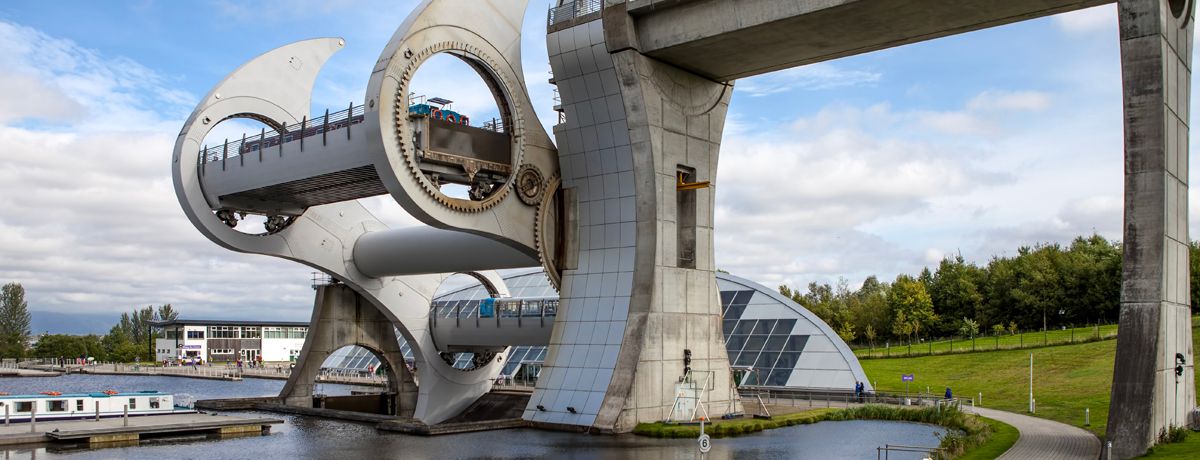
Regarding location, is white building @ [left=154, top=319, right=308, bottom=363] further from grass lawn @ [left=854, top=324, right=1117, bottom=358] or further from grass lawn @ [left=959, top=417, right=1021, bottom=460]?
grass lawn @ [left=959, top=417, right=1021, bottom=460]

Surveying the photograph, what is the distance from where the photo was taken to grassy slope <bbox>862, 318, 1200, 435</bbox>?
153 feet

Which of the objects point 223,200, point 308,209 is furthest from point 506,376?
point 223,200

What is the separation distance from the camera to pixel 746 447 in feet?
107

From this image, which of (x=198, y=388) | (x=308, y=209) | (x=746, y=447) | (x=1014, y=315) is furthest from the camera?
(x=1014, y=315)

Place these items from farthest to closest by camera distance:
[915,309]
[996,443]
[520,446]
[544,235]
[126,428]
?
[915,309] < [544,235] < [126,428] < [520,446] < [996,443]

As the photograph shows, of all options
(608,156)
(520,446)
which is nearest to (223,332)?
(608,156)

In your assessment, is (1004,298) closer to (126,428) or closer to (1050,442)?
(1050,442)

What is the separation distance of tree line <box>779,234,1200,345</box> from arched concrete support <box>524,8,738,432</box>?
48770mm

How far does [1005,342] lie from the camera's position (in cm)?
7619

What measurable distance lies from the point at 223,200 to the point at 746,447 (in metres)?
25.9

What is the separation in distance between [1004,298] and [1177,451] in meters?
67.7

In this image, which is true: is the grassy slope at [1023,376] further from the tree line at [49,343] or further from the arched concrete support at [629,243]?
the tree line at [49,343]

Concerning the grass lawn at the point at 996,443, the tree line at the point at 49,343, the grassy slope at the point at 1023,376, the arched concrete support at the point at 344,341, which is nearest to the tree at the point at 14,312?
the tree line at the point at 49,343

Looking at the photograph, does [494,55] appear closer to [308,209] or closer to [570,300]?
[570,300]
